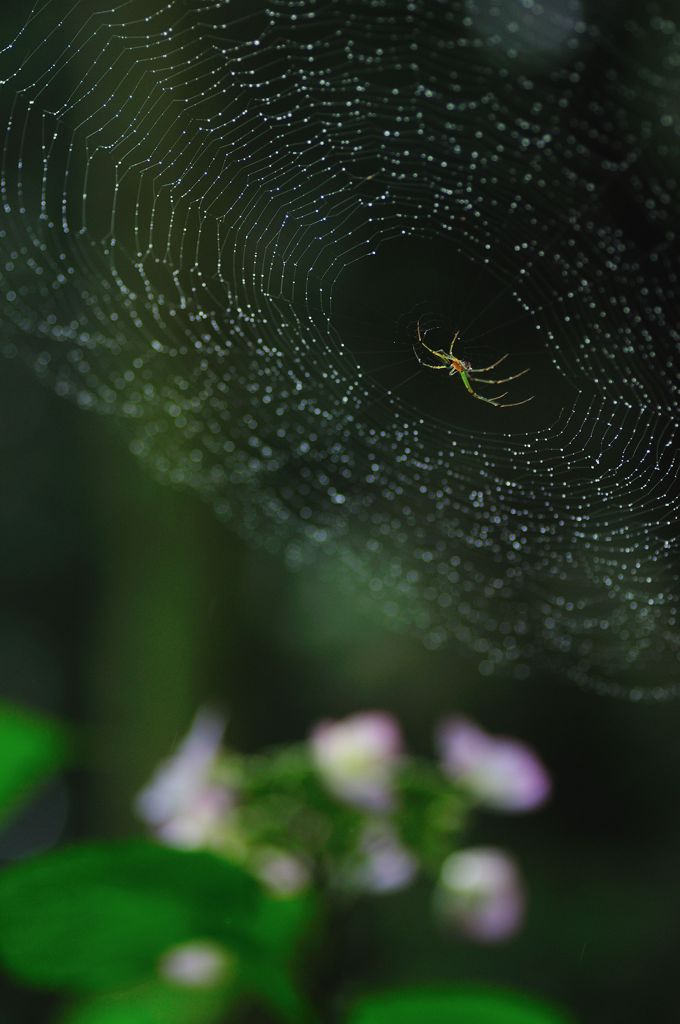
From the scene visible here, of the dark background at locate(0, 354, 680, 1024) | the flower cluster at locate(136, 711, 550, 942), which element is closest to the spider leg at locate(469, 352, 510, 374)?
the flower cluster at locate(136, 711, 550, 942)

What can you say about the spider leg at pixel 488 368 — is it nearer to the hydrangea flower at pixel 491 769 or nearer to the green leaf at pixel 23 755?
the hydrangea flower at pixel 491 769

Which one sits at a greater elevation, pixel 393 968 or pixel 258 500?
pixel 258 500

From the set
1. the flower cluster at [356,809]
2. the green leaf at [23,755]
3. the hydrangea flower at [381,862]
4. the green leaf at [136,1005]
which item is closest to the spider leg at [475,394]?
the flower cluster at [356,809]

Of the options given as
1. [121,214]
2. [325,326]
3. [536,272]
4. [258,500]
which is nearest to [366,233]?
[325,326]

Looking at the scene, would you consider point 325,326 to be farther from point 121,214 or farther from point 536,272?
point 121,214

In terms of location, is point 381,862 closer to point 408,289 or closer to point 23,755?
point 23,755

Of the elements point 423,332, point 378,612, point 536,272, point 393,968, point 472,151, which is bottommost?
point 393,968
